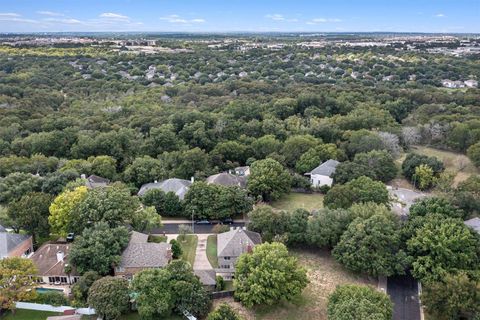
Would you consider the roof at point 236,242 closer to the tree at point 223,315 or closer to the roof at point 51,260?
the tree at point 223,315

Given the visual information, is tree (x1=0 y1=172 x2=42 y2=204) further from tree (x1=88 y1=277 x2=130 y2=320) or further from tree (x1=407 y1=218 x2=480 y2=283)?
tree (x1=407 y1=218 x2=480 y2=283)

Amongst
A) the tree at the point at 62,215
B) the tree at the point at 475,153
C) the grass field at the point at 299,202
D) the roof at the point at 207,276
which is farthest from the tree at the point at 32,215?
the tree at the point at 475,153

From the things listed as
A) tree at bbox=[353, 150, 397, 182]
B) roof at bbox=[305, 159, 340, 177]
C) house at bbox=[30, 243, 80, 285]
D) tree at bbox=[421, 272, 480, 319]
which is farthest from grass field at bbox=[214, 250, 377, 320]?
tree at bbox=[353, 150, 397, 182]

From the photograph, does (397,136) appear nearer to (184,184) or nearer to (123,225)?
(184,184)

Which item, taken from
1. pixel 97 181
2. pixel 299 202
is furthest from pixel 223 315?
pixel 97 181

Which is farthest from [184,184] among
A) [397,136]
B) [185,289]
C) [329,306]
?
[397,136]

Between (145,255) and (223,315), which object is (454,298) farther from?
(145,255)

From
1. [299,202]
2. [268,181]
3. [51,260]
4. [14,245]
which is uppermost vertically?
[268,181]
